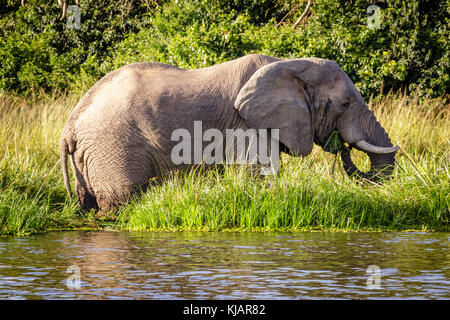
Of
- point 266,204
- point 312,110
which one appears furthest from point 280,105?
point 266,204

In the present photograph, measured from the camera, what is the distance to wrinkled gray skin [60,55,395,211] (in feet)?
35.7

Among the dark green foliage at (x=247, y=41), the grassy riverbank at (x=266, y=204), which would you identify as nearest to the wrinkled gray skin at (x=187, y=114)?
the grassy riverbank at (x=266, y=204)

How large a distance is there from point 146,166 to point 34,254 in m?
3.16

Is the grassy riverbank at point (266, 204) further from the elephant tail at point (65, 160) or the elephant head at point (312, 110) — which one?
the elephant head at point (312, 110)

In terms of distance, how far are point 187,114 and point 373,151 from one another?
2.37 meters

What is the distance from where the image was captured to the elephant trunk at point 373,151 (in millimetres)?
11227

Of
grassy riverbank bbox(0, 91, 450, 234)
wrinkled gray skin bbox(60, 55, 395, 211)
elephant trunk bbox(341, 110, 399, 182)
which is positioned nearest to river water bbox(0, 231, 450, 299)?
grassy riverbank bbox(0, 91, 450, 234)

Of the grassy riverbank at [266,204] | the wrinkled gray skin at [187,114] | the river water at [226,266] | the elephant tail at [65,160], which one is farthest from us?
the elephant tail at [65,160]

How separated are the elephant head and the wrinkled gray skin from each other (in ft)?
0.04

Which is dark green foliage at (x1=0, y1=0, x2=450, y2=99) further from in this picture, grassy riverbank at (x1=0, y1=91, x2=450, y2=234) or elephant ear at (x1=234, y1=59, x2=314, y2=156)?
grassy riverbank at (x1=0, y1=91, x2=450, y2=234)

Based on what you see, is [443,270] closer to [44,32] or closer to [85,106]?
[85,106]

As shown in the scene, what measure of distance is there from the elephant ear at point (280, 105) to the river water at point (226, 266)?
1868mm

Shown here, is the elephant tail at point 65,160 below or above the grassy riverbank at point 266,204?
above
